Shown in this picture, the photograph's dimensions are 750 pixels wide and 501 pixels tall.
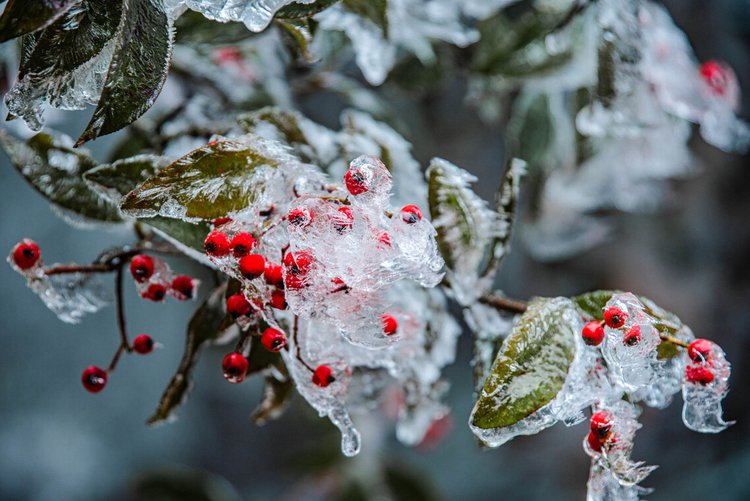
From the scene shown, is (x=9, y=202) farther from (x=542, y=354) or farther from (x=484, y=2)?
(x=542, y=354)

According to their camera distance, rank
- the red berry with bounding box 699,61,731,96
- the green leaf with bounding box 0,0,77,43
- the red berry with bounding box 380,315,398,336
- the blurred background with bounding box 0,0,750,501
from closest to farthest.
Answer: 1. the green leaf with bounding box 0,0,77,43
2. the red berry with bounding box 380,315,398,336
3. the red berry with bounding box 699,61,731,96
4. the blurred background with bounding box 0,0,750,501

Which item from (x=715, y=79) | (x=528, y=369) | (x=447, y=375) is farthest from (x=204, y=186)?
(x=447, y=375)

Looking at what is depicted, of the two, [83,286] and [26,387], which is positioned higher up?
[83,286]

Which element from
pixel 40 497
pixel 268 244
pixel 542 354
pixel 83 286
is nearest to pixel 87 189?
pixel 83 286

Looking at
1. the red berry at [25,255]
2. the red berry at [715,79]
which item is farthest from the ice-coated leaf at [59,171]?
the red berry at [715,79]

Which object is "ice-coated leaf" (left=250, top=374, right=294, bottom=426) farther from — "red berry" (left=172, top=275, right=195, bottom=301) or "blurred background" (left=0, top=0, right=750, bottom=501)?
"blurred background" (left=0, top=0, right=750, bottom=501)

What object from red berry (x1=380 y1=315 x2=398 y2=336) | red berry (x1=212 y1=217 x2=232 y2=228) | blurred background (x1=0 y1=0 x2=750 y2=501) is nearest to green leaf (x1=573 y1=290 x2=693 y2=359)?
red berry (x1=380 y1=315 x2=398 y2=336)

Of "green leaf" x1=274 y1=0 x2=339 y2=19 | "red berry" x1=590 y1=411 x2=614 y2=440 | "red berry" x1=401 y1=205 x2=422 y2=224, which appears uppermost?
"green leaf" x1=274 y1=0 x2=339 y2=19
